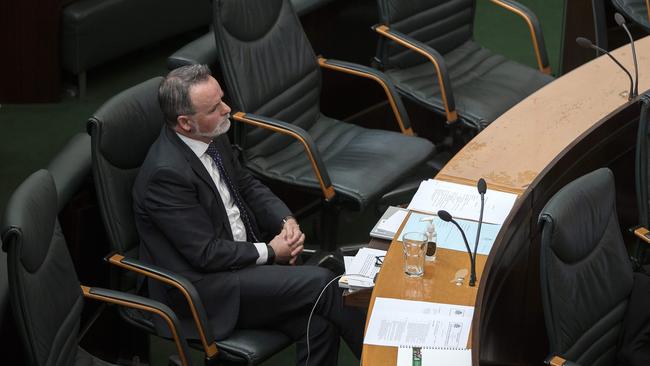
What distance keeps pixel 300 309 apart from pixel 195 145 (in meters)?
0.60

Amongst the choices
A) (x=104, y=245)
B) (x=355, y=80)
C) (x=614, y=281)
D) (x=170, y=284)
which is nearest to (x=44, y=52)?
(x=355, y=80)

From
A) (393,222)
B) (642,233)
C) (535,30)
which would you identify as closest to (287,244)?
(393,222)

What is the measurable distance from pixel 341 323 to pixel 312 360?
5.9 inches

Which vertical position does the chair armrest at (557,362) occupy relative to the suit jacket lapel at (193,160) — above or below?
below

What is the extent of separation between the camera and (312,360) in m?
3.26

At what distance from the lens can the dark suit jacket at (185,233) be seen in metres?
3.19

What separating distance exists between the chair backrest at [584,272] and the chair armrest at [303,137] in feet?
3.67

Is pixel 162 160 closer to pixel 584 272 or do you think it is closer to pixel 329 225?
pixel 329 225

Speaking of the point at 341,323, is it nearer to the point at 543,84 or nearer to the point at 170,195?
the point at 170,195

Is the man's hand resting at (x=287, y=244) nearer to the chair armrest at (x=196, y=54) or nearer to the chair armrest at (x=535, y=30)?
the chair armrest at (x=196, y=54)

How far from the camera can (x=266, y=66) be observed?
4066mm

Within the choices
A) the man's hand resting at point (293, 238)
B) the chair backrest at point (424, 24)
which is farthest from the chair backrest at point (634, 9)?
the man's hand resting at point (293, 238)

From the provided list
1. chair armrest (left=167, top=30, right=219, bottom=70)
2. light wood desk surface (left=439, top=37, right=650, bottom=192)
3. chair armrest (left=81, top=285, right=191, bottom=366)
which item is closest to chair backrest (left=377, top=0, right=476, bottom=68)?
light wood desk surface (left=439, top=37, right=650, bottom=192)

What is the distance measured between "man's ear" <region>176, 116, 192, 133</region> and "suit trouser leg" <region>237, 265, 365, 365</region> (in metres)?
0.46
